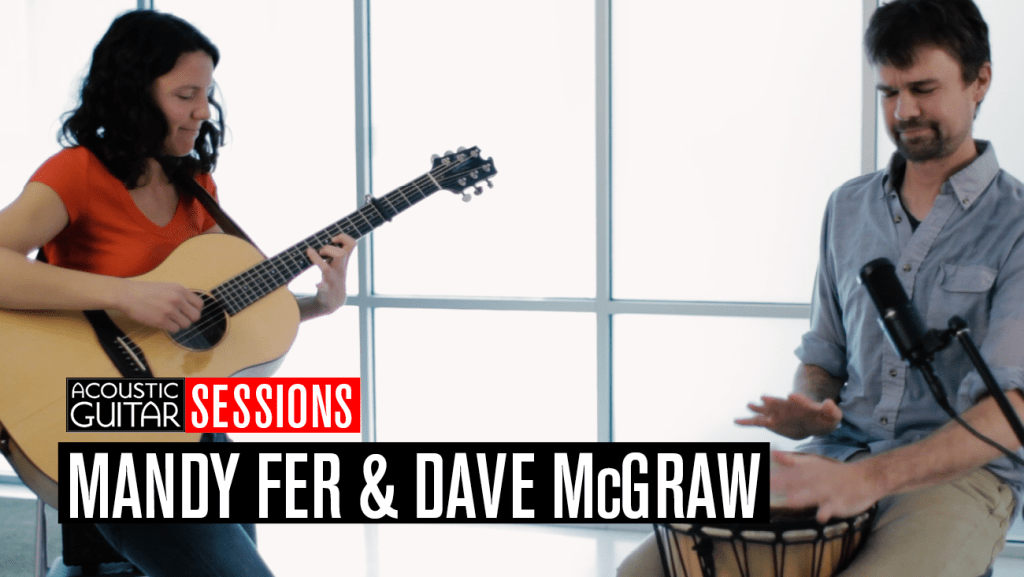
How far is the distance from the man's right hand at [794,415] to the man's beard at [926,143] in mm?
488

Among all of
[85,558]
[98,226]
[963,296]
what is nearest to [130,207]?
[98,226]

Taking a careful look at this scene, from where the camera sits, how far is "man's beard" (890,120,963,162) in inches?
62.2

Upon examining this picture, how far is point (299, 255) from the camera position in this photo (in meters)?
2.17

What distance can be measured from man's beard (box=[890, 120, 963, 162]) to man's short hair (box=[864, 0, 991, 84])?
0.11 meters

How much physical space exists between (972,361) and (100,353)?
65.9 inches

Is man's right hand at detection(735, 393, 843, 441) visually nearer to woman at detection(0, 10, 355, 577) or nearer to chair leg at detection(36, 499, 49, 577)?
woman at detection(0, 10, 355, 577)

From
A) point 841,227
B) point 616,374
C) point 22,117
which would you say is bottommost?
point 616,374

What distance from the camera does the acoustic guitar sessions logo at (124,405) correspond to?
70.7 inches

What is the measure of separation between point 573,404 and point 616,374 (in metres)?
0.22

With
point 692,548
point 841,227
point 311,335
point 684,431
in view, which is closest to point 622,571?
point 692,548

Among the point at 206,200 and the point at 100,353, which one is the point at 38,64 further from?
the point at 100,353

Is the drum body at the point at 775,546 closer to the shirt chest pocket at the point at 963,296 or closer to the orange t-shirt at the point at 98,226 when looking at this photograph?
the shirt chest pocket at the point at 963,296

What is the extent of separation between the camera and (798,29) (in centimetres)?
301

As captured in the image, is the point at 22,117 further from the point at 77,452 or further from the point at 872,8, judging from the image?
the point at 872,8
